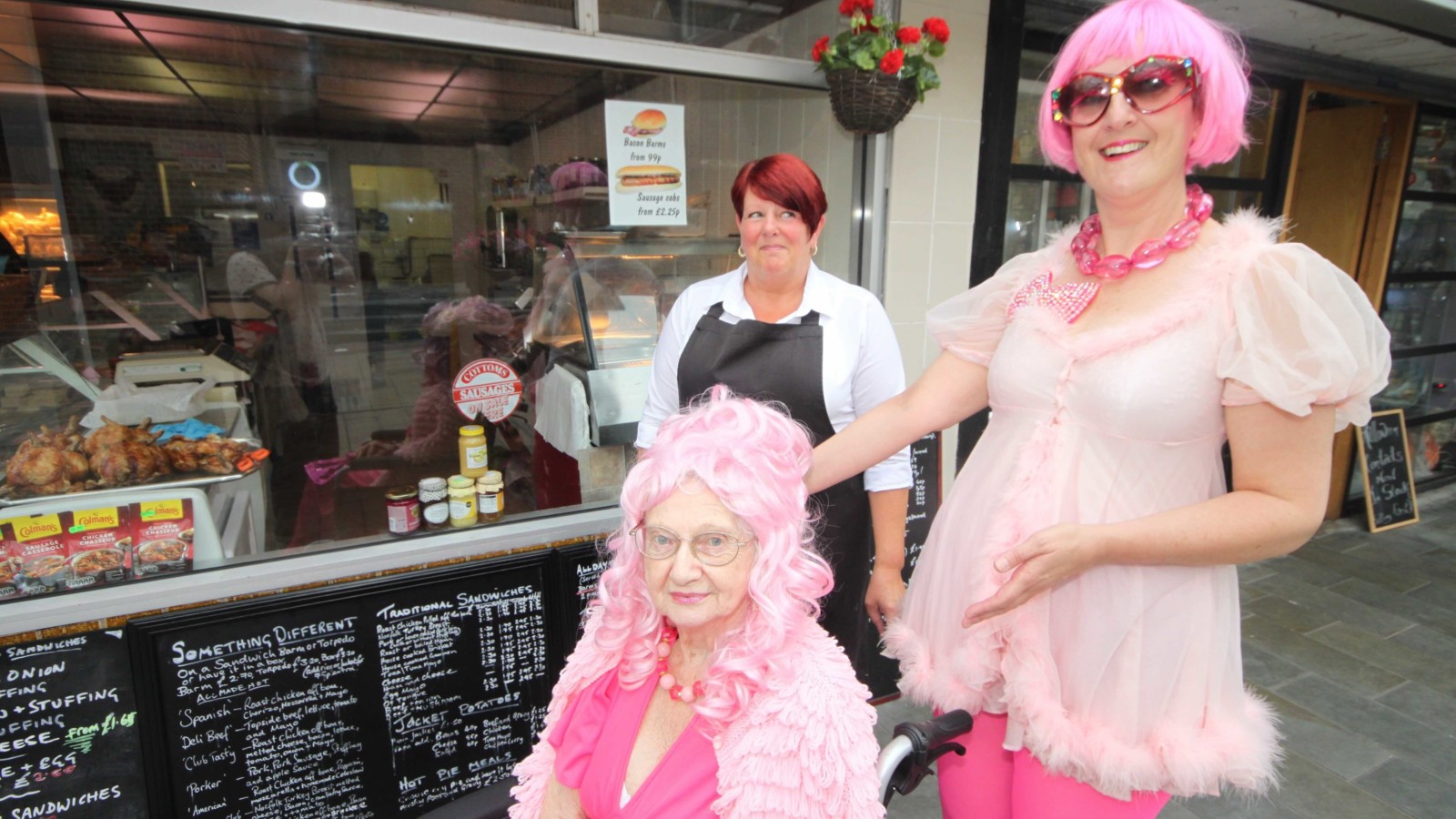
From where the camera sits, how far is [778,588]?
47.1 inches

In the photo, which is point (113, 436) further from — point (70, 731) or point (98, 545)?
point (70, 731)

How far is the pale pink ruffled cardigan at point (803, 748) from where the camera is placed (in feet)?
3.68

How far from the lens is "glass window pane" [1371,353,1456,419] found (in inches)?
220

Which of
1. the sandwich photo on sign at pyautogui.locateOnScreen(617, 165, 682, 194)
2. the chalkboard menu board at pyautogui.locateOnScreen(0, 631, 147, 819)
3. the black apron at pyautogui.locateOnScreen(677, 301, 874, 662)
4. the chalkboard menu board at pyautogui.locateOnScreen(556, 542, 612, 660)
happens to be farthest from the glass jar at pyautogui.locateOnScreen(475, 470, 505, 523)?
the sandwich photo on sign at pyautogui.locateOnScreen(617, 165, 682, 194)

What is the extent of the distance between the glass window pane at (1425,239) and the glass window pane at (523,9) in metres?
5.81

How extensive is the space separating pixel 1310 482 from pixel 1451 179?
645 centimetres

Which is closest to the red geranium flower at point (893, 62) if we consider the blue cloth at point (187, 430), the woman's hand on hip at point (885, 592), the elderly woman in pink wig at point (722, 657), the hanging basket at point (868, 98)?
the hanging basket at point (868, 98)

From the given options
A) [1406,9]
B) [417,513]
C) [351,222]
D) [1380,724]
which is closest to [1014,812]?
[417,513]

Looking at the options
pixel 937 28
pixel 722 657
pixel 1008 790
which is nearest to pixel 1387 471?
pixel 937 28

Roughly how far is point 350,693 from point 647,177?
6.51 ft

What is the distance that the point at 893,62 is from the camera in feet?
8.47

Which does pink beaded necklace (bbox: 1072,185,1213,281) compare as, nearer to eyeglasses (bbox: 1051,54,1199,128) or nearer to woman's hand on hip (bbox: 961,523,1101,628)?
eyeglasses (bbox: 1051,54,1199,128)

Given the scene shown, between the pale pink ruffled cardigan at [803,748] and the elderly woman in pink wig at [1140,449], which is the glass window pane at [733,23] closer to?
the elderly woman in pink wig at [1140,449]

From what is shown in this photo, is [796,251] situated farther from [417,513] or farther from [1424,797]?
[1424,797]
